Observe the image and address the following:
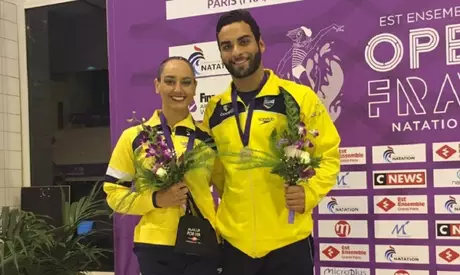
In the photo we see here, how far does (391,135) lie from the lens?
333cm

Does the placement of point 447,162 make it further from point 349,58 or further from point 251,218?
point 251,218

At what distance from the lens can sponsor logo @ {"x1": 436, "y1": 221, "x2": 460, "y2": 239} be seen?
10.4ft

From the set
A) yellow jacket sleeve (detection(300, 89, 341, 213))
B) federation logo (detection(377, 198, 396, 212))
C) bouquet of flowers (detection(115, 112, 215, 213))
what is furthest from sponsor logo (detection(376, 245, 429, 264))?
bouquet of flowers (detection(115, 112, 215, 213))

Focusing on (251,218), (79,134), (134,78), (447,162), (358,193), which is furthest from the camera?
(79,134)

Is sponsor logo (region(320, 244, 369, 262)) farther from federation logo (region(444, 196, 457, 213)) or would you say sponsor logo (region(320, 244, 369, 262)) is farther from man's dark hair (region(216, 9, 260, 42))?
man's dark hair (region(216, 9, 260, 42))

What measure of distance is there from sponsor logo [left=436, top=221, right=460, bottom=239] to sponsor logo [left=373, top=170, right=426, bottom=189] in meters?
0.22

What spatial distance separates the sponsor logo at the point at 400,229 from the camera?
326cm

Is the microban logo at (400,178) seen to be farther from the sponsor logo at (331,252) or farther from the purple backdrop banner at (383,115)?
the sponsor logo at (331,252)

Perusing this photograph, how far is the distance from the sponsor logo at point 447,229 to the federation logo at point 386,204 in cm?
25

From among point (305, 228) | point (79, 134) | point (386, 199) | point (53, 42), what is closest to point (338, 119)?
point (386, 199)

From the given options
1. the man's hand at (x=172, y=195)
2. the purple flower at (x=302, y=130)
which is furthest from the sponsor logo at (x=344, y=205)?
the man's hand at (x=172, y=195)

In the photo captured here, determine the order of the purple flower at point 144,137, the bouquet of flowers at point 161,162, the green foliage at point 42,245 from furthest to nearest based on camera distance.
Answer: the green foliage at point 42,245
the purple flower at point 144,137
the bouquet of flowers at point 161,162

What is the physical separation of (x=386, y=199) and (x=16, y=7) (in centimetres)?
364

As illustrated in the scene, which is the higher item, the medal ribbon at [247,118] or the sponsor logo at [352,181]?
the medal ribbon at [247,118]
